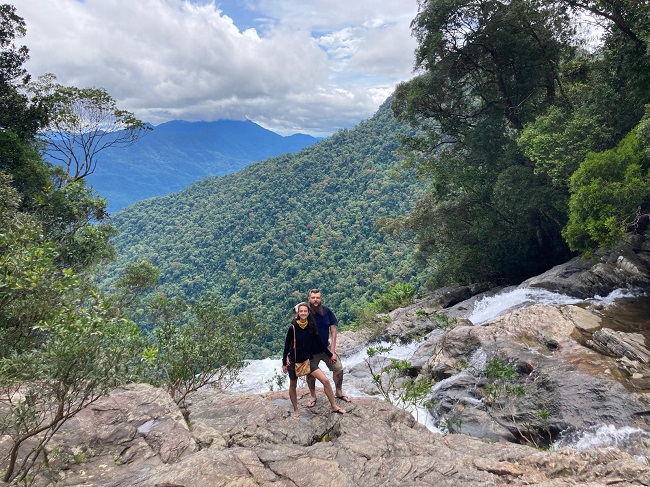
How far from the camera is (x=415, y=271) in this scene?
171 ft

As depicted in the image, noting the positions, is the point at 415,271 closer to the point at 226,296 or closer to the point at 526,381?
the point at 226,296

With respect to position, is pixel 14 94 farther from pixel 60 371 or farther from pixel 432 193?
pixel 432 193

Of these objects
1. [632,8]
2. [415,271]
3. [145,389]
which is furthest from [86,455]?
[415,271]

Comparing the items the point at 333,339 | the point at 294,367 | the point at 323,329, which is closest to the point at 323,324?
the point at 323,329

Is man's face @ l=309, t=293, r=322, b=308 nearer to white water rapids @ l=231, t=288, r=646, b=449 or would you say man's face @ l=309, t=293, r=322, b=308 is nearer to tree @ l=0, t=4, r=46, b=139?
white water rapids @ l=231, t=288, r=646, b=449

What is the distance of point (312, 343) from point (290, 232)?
8032cm

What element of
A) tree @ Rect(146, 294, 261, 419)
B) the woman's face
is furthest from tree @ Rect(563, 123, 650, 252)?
tree @ Rect(146, 294, 261, 419)

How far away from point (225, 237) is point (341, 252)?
111 ft

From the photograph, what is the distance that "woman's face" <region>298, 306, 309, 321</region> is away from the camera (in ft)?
22.1

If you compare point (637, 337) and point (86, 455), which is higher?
point (86, 455)

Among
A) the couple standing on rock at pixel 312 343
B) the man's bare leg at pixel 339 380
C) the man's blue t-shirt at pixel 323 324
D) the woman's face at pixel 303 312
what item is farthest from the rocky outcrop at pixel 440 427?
the woman's face at pixel 303 312

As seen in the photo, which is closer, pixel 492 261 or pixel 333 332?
pixel 333 332

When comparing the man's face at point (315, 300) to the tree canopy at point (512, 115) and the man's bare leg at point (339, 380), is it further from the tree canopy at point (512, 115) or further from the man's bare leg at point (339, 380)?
the tree canopy at point (512, 115)

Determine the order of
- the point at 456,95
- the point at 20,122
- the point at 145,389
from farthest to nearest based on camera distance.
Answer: the point at 456,95, the point at 20,122, the point at 145,389
